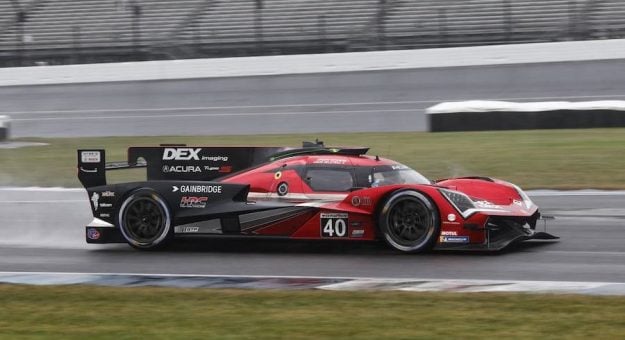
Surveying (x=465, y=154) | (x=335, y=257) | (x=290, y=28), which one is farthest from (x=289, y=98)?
(x=335, y=257)

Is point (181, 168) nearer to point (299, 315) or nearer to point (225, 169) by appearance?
point (225, 169)

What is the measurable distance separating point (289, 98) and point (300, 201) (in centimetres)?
1752

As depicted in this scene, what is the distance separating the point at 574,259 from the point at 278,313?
328cm

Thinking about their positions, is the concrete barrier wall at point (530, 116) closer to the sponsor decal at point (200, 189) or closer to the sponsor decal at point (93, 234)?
the sponsor decal at point (200, 189)

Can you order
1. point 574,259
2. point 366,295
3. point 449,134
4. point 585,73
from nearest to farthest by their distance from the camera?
point 366,295 < point 574,259 < point 449,134 < point 585,73

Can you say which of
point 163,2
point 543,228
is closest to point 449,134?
point 543,228

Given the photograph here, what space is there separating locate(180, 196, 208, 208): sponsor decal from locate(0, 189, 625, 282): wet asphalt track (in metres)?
0.47

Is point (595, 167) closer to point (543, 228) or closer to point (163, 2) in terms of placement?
point (543, 228)

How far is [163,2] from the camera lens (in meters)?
36.2

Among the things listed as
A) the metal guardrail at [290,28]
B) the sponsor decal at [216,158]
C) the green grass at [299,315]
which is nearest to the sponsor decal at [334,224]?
the sponsor decal at [216,158]

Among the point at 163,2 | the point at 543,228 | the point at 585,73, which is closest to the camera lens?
the point at 543,228

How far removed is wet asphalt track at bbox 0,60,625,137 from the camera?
2372 cm

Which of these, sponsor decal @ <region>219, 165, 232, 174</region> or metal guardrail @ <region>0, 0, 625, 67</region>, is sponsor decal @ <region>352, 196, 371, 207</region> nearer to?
sponsor decal @ <region>219, 165, 232, 174</region>

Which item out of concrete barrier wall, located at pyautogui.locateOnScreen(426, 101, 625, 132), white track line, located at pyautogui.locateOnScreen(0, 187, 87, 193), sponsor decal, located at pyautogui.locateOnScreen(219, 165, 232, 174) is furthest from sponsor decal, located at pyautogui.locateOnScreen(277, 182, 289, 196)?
concrete barrier wall, located at pyautogui.locateOnScreen(426, 101, 625, 132)
